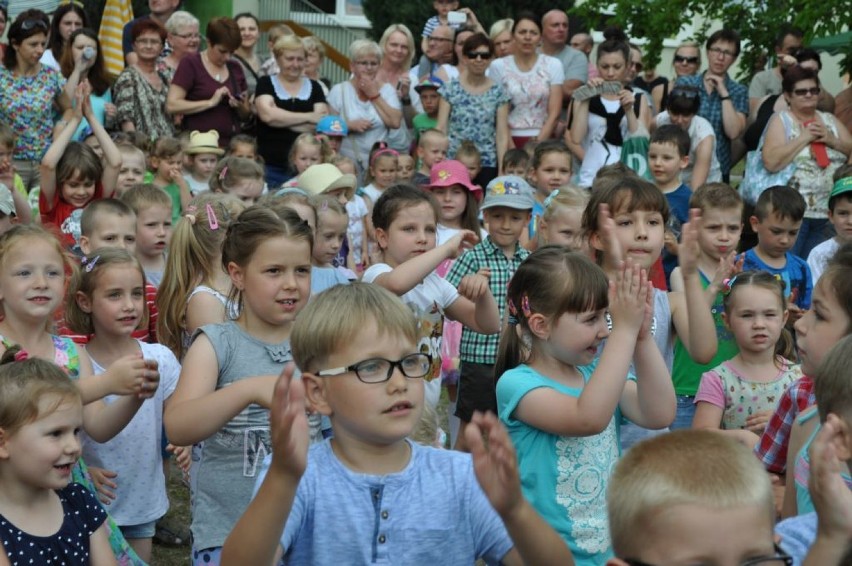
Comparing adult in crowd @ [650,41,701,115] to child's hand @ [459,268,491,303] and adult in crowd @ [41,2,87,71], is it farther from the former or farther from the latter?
child's hand @ [459,268,491,303]

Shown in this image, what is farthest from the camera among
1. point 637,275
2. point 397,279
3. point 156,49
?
point 156,49

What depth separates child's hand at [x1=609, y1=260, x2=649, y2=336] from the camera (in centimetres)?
337

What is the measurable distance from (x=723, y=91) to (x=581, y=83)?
4.31 ft

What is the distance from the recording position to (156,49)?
393 inches

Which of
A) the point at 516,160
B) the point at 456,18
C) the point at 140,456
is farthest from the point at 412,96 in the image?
the point at 140,456

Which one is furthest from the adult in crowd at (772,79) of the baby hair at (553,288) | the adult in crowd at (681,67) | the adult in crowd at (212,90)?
the baby hair at (553,288)

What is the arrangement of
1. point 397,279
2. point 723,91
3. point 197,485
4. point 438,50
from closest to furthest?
1. point 197,485
2. point 397,279
3. point 723,91
4. point 438,50

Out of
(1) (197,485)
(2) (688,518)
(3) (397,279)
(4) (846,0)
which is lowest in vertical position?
(1) (197,485)

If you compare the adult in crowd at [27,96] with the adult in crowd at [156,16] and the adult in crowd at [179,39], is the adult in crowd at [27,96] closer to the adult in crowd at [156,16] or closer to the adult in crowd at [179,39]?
the adult in crowd at [179,39]

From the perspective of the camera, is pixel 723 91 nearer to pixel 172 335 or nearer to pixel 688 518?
pixel 172 335

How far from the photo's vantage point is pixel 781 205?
7.03 meters

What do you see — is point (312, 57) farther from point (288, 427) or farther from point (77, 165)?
point (288, 427)

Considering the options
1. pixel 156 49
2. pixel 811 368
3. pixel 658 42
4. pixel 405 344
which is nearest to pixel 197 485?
pixel 405 344

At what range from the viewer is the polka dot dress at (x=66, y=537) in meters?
3.50
